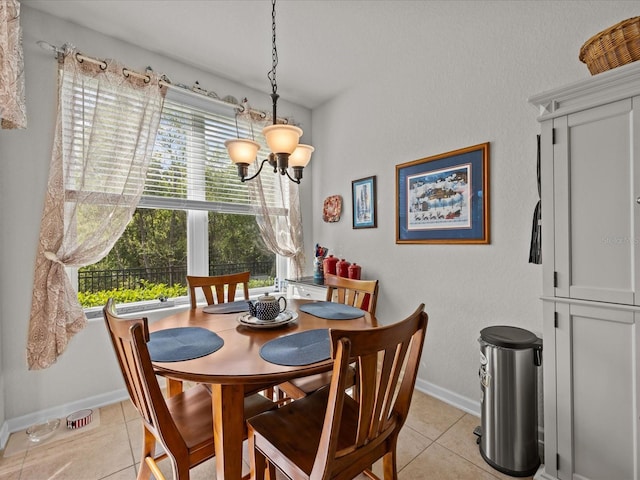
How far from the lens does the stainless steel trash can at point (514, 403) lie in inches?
62.4

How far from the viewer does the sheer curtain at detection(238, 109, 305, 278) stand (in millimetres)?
3143

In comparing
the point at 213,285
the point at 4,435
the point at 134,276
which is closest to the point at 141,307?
the point at 134,276

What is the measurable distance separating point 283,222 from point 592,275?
2.63 meters

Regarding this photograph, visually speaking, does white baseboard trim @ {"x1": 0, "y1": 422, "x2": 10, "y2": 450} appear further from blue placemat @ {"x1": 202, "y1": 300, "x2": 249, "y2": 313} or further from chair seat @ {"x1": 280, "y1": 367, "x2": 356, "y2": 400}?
chair seat @ {"x1": 280, "y1": 367, "x2": 356, "y2": 400}

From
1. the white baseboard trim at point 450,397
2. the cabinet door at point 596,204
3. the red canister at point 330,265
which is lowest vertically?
the white baseboard trim at point 450,397

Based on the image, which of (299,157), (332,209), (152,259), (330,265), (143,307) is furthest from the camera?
(332,209)

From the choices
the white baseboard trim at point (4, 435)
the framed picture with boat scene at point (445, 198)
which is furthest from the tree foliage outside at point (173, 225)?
the framed picture with boat scene at point (445, 198)

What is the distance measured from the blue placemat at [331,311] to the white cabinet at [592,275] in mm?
962

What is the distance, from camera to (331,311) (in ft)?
6.04

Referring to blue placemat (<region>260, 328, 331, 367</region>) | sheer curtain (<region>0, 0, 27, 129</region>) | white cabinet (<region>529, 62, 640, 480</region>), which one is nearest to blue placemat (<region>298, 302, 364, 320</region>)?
blue placemat (<region>260, 328, 331, 367</region>)

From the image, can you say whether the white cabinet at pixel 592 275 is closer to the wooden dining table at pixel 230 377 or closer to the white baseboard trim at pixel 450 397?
the white baseboard trim at pixel 450 397

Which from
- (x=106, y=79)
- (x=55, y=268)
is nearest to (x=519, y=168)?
(x=106, y=79)

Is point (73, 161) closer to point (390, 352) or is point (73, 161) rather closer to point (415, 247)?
point (390, 352)

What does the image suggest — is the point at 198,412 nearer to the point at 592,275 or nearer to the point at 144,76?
the point at 592,275
